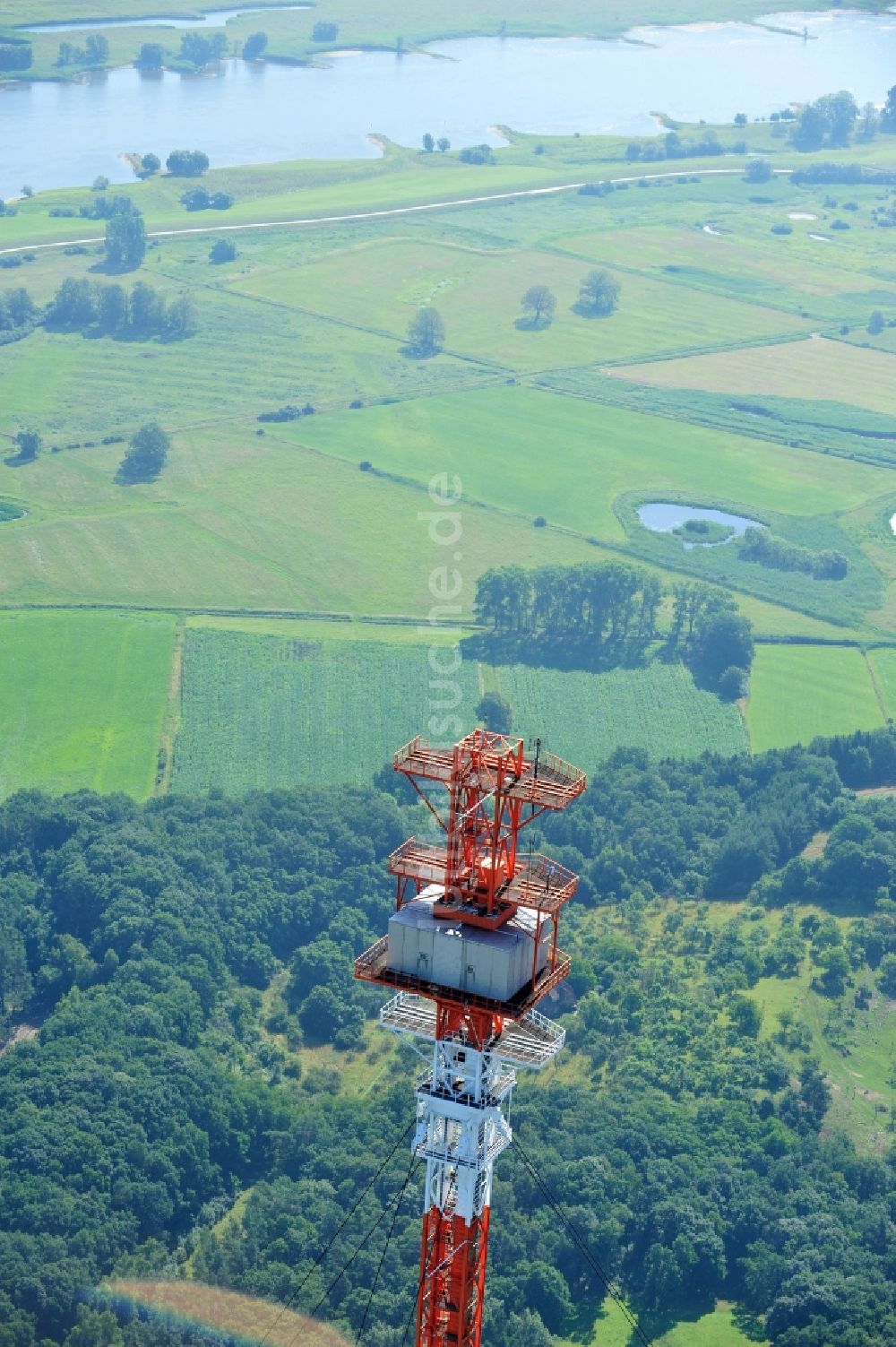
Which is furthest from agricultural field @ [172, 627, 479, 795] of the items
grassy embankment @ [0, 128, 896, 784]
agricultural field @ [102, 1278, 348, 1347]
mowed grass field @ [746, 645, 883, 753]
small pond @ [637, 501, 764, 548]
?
agricultural field @ [102, 1278, 348, 1347]

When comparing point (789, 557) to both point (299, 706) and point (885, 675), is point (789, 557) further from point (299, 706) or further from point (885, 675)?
point (299, 706)

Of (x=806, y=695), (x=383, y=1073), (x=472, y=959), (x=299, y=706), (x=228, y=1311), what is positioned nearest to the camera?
(x=472, y=959)

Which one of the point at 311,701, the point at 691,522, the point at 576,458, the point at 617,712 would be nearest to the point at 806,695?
the point at 617,712

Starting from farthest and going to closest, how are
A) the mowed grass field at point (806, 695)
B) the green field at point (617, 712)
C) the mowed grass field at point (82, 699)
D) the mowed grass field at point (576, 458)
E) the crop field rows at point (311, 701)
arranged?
the mowed grass field at point (576, 458)
the mowed grass field at point (806, 695)
the green field at point (617, 712)
the crop field rows at point (311, 701)
the mowed grass field at point (82, 699)

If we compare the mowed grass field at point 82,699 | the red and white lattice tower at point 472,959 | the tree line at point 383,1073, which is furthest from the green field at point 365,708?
the red and white lattice tower at point 472,959

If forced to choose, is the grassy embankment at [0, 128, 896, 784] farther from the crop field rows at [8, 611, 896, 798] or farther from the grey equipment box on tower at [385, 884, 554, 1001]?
the grey equipment box on tower at [385, 884, 554, 1001]

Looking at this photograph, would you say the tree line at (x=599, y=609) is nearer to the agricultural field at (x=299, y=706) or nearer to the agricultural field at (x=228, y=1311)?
the agricultural field at (x=299, y=706)
